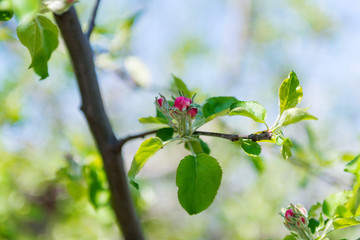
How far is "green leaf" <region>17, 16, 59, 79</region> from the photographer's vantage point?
49 centimetres

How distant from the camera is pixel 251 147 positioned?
0.49 meters

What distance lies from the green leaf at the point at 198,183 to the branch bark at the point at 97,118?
9.2 inches

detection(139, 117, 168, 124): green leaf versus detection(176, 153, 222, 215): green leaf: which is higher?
detection(139, 117, 168, 124): green leaf

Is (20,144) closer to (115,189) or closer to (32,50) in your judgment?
(115,189)

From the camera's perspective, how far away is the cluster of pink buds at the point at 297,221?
0.49 m

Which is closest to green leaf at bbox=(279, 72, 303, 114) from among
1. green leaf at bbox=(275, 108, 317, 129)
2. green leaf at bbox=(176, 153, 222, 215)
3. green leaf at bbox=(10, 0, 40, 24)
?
green leaf at bbox=(275, 108, 317, 129)

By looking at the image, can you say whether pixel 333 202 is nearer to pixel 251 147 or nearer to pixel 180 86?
pixel 251 147

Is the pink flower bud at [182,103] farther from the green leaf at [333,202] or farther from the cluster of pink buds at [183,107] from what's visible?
the green leaf at [333,202]

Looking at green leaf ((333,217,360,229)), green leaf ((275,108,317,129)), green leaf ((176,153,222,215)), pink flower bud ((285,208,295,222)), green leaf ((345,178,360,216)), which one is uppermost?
green leaf ((275,108,317,129))

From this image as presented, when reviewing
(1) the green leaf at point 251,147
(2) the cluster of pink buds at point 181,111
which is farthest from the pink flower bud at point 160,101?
(1) the green leaf at point 251,147

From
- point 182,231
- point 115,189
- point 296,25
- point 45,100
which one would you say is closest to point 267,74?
point 296,25

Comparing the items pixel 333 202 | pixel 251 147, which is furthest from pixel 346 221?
pixel 251 147

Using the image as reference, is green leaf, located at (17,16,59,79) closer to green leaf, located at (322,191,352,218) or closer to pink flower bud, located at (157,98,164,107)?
pink flower bud, located at (157,98,164,107)

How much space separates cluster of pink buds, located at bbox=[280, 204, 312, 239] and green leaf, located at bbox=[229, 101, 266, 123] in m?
0.13
